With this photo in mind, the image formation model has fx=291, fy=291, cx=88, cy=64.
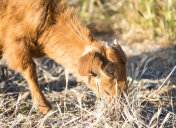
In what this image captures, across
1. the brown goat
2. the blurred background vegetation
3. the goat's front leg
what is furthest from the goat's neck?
the blurred background vegetation

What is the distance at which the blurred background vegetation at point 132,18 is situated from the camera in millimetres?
7246

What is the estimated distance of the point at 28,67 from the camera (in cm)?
446

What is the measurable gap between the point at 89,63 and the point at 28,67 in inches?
42.7

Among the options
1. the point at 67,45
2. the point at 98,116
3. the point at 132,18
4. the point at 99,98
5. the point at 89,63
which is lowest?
the point at 98,116

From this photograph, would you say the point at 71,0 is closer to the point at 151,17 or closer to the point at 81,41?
the point at 151,17

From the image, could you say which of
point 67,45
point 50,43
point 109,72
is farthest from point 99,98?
point 50,43

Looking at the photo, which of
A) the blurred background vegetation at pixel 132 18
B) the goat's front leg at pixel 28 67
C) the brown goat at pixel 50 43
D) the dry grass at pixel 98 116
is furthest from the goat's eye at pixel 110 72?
the blurred background vegetation at pixel 132 18

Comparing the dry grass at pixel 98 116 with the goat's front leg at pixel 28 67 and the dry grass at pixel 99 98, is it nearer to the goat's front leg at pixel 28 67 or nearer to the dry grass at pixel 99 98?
the dry grass at pixel 99 98

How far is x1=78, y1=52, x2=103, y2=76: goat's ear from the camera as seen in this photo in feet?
12.8

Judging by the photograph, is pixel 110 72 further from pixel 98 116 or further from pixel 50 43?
pixel 50 43

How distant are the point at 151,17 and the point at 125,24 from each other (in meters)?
0.96

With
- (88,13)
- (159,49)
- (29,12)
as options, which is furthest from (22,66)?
(88,13)

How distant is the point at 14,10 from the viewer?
4340 mm

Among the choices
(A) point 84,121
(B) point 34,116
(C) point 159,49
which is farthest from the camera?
(C) point 159,49
